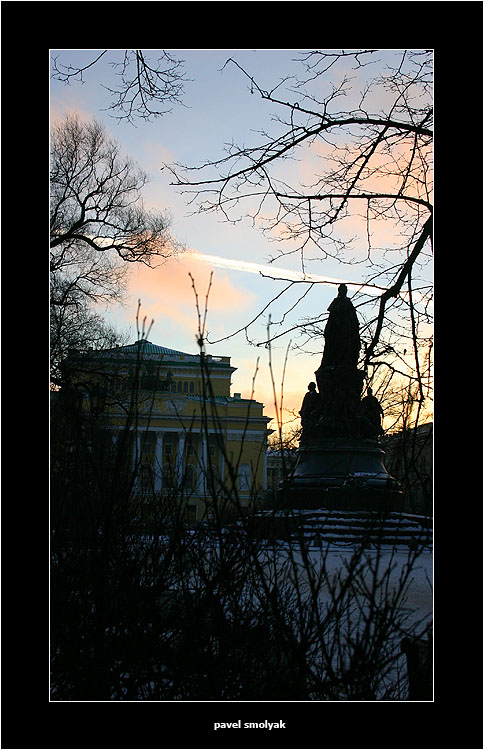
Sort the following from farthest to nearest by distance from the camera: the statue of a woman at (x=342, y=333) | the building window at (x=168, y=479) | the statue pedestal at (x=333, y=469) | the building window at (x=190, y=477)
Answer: the statue pedestal at (x=333, y=469), the statue of a woman at (x=342, y=333), the building window at (x=168, y=479), the building window at (x=190, y=477)

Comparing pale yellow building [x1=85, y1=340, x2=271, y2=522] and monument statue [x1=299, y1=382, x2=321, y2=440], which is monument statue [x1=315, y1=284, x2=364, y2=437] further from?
monument statue [x1=299, y1=382, x2=321, y2=440]

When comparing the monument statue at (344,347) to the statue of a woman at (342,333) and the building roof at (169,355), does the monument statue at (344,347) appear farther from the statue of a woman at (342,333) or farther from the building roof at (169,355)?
the building roof at (169,355)

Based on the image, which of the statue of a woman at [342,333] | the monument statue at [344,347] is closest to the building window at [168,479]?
the monument statue at [344,347]

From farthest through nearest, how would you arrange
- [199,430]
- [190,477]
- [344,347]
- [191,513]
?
[344,347], [191,513], [190,477], [199,430]

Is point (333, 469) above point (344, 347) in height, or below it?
below

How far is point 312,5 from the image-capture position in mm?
2625

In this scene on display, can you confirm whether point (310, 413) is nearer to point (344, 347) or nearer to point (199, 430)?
point (344, 347)

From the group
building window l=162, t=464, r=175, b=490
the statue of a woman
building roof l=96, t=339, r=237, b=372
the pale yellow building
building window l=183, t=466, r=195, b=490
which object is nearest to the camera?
the pale yellow building

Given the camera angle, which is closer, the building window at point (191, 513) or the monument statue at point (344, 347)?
the building window at point (191, 513)

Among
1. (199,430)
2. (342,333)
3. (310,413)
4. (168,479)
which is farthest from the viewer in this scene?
(310,413)

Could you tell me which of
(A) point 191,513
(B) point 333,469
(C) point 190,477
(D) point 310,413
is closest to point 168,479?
(A) point 191,513

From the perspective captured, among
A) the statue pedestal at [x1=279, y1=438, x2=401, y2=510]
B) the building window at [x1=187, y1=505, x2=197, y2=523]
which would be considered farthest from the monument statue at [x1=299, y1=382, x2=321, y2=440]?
the building window at [x1=187, y1=505, x2=197, y2=523]
